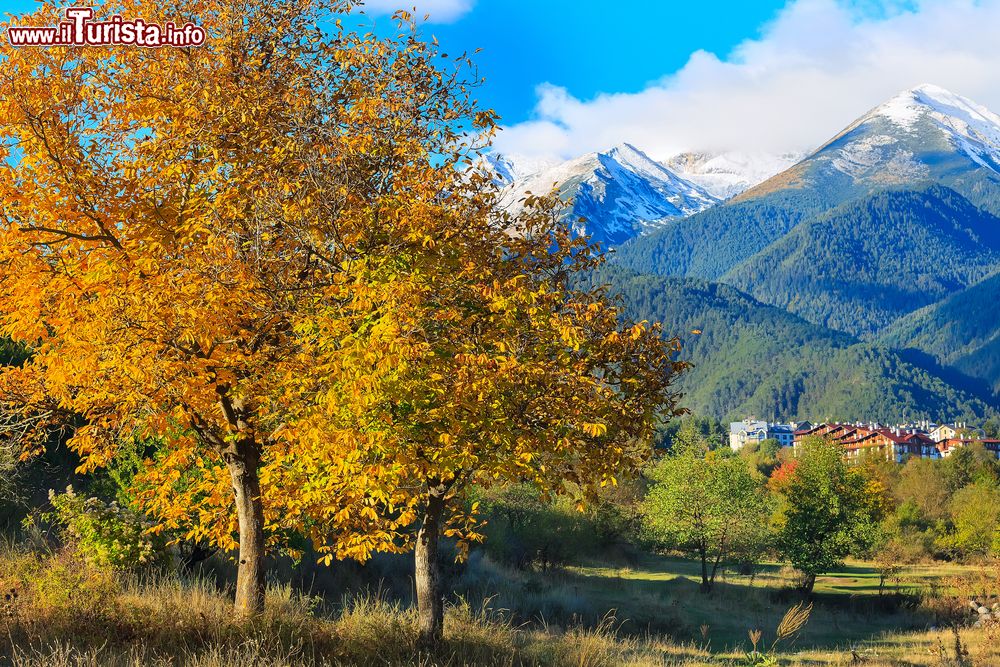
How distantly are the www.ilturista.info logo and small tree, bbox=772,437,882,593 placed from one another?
48.0 meters

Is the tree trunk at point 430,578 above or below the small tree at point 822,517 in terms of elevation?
above

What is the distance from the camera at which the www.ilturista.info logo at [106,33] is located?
12.4 meters

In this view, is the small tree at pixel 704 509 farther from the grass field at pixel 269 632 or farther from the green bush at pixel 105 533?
the green bush at pixel 105 533

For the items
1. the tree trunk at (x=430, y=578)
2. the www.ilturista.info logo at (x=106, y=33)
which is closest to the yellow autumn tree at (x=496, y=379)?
the tree trunk at (x=430, y=578)

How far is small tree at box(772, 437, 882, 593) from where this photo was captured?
49.8 metres

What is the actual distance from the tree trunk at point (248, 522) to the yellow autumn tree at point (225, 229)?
0.11ft

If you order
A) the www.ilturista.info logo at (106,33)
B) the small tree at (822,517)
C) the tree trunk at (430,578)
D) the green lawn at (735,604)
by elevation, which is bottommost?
the green lawn at (735,604)

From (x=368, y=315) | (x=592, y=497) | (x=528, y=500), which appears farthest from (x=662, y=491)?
(x=368, y=315)

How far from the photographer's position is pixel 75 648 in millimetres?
9578

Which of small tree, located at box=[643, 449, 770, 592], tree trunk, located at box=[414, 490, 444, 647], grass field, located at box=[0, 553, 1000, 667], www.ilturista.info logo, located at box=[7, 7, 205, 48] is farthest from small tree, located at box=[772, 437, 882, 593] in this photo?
www.ilturista.info logo, located at box=[7, 7, 205, 48]

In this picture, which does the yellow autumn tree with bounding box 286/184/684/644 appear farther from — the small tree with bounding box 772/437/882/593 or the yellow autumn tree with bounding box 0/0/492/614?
the small tree with bounding box 772/437/882/593

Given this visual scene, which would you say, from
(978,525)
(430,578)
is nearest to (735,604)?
(430,578)

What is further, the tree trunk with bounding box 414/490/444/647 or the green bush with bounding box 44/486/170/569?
the green bush with bounding box 44/486/170/569

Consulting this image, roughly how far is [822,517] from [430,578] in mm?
43898
